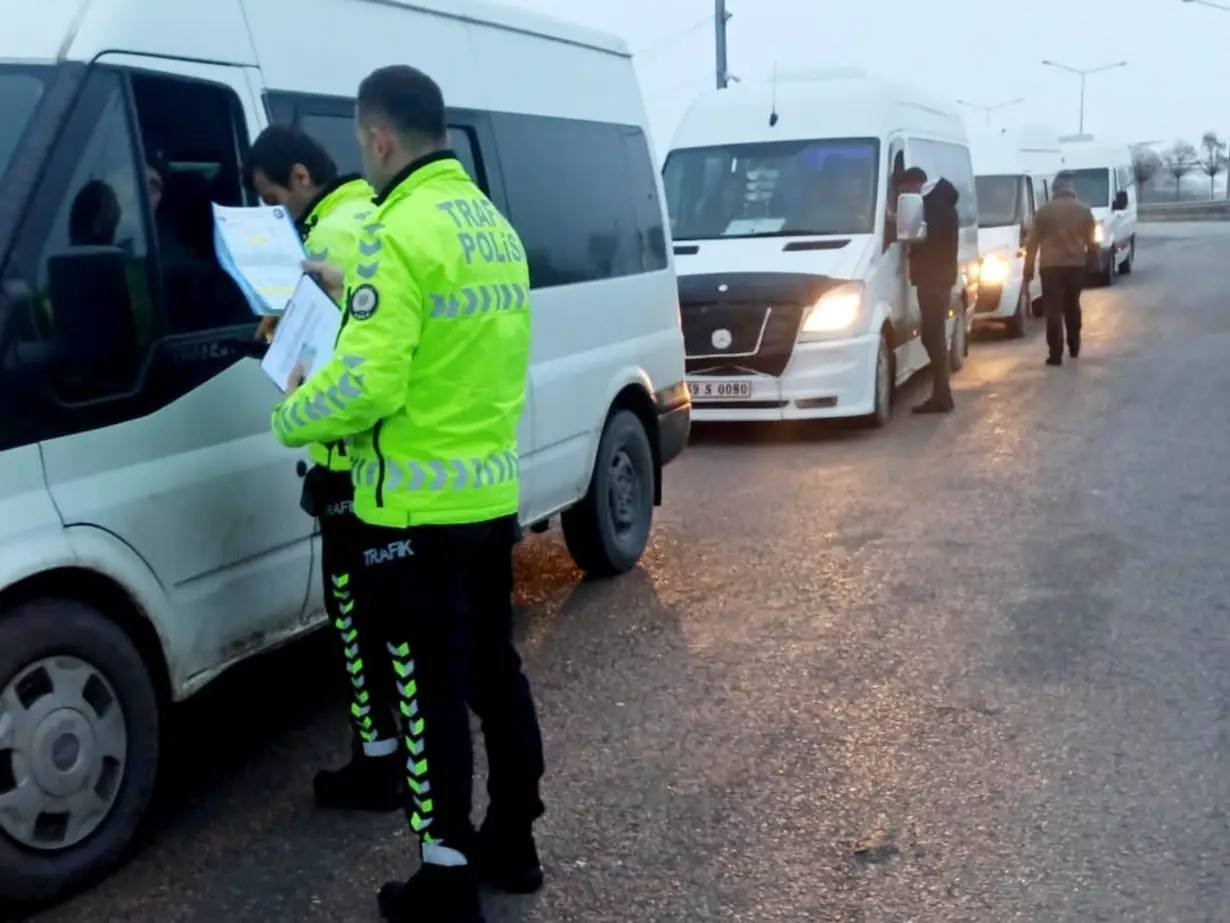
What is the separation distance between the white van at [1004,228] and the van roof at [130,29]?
13904 mm

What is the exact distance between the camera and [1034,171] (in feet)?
72.4

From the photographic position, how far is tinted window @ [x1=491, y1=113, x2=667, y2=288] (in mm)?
6145

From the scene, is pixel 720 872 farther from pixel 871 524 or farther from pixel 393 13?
pixel 871 524

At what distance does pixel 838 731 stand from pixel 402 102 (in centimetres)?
270

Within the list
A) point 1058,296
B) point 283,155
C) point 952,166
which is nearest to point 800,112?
point 952,166

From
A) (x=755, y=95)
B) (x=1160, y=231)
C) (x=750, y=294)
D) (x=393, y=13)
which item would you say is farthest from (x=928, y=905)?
(x=1160, y=231)

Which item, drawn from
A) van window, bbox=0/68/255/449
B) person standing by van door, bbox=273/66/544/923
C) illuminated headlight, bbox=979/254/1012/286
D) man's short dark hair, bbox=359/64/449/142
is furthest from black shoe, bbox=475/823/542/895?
illuminated headlight, bbox=979/254/1012/286

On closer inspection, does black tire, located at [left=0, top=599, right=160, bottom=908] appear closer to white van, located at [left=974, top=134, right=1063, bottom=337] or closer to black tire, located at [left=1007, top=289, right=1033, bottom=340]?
white van, located at [left=974, top=134, right=1063, bottom=337]

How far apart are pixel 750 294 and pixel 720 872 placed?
291 inches

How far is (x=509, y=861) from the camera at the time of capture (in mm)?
3904

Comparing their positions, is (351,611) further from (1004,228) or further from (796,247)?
(1004,228)

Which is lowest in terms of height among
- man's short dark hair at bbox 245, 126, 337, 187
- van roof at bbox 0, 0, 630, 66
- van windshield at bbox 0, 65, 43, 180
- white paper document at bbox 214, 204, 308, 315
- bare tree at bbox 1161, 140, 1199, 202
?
bare tree at bbox 1161, 140, 1199, 202

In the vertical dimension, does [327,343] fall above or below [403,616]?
above

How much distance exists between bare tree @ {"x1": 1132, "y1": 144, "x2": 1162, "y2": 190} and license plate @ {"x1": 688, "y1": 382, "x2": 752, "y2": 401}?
71.5 metres
